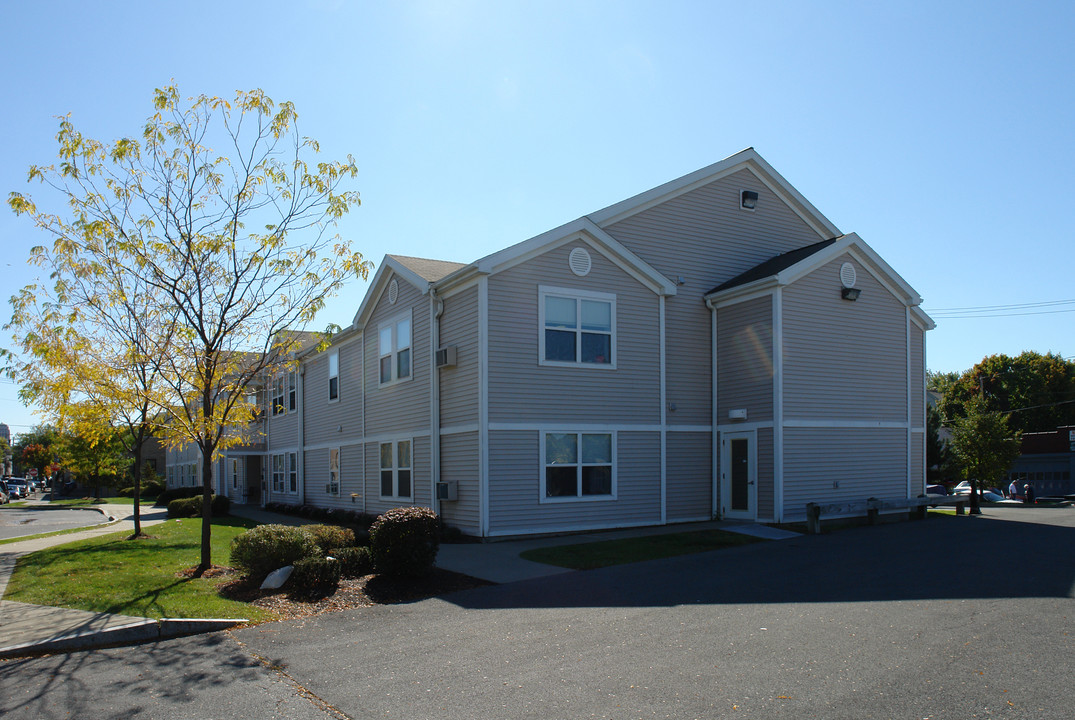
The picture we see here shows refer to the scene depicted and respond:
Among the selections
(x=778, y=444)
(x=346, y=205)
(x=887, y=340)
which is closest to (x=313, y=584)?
(x=346, y=205)

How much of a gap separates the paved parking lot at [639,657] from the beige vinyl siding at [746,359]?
23.1 feet

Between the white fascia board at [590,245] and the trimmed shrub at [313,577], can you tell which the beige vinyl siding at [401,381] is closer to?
the white fascia board at [590,245]

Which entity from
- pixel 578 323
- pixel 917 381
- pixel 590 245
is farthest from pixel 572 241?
pixel 917 381

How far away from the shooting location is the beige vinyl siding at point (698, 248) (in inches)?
754

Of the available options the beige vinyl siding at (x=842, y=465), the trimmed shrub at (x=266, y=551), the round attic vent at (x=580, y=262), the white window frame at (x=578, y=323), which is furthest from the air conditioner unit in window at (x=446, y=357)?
the beige vinyl siding at (x=842, y=465)

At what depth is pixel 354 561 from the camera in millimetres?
12273

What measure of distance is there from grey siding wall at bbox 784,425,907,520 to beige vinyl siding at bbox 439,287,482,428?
7.22 metres

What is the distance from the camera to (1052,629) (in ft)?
25.5

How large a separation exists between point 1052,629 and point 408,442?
49.3ft

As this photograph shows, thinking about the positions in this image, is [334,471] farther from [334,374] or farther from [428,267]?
[428,267]

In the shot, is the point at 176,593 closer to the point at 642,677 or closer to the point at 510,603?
the point at 510,603

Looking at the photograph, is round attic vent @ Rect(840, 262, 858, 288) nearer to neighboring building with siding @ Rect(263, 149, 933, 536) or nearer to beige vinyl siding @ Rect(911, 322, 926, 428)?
neighboring building with siding @ Rect(263, 149, 933, 536)

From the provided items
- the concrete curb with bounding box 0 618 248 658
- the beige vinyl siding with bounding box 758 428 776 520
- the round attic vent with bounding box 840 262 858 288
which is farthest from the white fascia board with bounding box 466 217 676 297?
the concrete curb with bounding box 0 618 248 658

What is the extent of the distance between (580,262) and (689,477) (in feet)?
19.5
